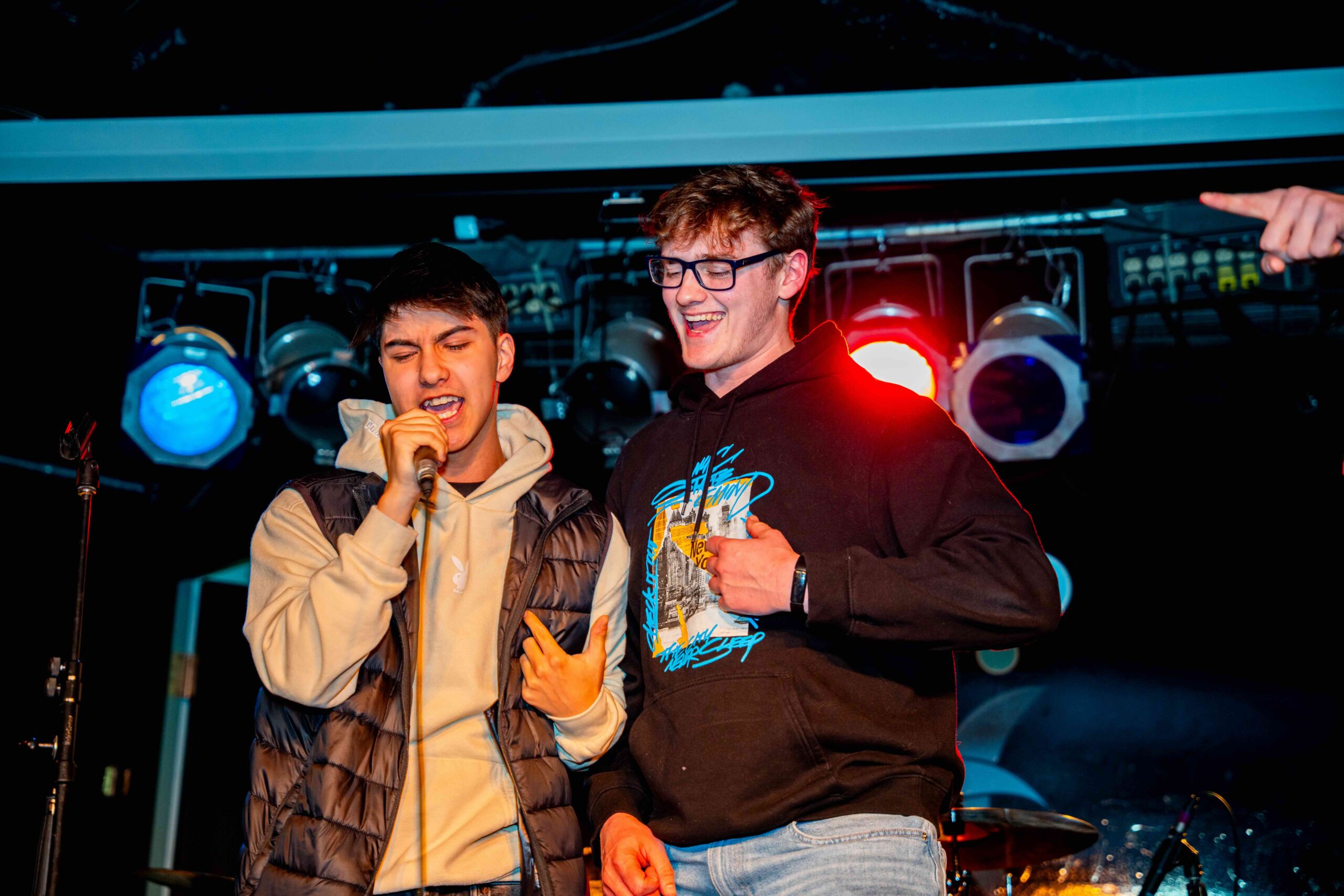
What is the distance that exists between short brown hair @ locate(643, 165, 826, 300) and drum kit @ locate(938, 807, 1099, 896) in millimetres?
2018

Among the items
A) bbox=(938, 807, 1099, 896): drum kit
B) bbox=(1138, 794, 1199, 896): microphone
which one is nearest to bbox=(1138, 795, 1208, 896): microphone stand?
bbox=(1138, 794, 1199, 896): microphone

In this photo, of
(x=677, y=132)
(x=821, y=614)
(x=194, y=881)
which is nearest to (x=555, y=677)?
(x=821, y=614)

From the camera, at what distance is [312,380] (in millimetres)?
4734

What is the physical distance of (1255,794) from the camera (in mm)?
4977

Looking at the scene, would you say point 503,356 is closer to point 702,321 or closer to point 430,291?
point 430,291

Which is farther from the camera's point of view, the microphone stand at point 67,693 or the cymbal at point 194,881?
the cymbal at point 194,881

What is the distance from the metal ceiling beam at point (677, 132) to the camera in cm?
399

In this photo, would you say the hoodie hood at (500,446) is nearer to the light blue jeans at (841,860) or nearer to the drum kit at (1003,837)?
the light blue jeans at (841,860)

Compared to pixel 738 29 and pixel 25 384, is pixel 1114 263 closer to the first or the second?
pixel 738 29

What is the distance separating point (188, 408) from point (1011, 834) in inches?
151

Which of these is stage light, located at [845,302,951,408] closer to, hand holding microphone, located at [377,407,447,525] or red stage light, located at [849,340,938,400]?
red stage light, located at [849,340,938,400]

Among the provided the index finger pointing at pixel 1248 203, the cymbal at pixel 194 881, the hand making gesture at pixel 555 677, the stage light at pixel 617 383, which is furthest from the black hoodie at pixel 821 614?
the stage light at pixel 617 383

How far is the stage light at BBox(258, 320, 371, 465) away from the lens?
15.6 feet

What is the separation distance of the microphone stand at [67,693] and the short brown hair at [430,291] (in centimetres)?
103
